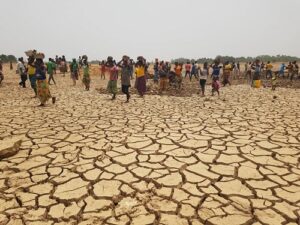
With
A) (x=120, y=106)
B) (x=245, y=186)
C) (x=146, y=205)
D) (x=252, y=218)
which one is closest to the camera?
(x=252, y=218)

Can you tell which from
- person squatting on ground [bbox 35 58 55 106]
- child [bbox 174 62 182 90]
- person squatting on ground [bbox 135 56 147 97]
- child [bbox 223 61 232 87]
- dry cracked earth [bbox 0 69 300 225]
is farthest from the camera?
child [bbox 223 61 232 87]

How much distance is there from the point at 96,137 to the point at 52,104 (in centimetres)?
419

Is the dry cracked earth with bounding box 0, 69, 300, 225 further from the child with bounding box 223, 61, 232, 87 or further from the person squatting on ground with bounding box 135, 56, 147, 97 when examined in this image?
the child with bounding box 223, 61, 232, 87

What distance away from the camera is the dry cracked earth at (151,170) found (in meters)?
2.78

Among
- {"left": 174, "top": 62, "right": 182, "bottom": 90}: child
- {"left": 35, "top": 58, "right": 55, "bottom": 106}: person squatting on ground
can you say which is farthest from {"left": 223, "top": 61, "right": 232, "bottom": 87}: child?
{"left": 35, "top": 58, "right": 55, "bottom": 106}: person squatting on ground

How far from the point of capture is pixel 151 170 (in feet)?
12.3

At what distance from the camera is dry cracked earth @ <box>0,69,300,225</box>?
2.78m

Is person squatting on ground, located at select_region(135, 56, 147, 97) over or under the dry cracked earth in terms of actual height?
over

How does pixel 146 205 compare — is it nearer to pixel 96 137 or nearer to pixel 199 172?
pixel 199 172

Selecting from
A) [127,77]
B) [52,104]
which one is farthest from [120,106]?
[52,104]

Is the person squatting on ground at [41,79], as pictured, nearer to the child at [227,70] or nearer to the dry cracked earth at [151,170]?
the dry cracked earth at [151,170]

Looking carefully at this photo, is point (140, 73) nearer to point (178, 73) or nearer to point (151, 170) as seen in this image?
point (178, 73)

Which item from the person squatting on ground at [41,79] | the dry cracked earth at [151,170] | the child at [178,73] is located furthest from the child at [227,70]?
the person squatting on ground at [41,79]

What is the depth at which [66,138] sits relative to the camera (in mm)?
5227
